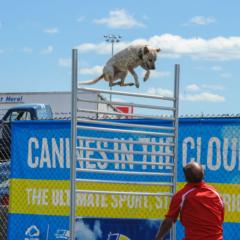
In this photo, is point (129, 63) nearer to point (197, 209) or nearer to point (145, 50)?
point (145, 50)

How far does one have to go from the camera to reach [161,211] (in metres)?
9.09

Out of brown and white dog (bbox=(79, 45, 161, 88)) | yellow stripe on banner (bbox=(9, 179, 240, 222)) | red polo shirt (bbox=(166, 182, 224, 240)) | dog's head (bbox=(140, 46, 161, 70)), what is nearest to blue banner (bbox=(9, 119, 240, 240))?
yellow stripe on banner (bbox=(9, 179, 240, 222))

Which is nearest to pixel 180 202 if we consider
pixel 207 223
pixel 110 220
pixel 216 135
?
pixel 207 223

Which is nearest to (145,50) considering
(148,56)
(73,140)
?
(148,56)

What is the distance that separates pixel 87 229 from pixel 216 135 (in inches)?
85.1

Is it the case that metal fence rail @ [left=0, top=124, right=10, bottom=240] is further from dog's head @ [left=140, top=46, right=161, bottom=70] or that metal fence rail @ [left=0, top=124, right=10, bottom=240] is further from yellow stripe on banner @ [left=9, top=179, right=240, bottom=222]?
dog's head @ [left=140, top=46, right=161, bottom=70]

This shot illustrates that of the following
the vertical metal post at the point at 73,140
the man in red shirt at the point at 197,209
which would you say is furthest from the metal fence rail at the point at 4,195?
the man in red shirt at the point at 197,209

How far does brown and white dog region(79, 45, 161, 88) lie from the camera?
8.52 meters

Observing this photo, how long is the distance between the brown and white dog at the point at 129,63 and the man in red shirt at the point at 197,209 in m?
2.34

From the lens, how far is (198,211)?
6473 mm

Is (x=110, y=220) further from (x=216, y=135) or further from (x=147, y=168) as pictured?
(x=216, y=135)

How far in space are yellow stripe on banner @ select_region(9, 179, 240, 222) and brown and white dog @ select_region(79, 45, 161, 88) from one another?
142 centimetres

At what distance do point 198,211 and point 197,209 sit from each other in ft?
0.07

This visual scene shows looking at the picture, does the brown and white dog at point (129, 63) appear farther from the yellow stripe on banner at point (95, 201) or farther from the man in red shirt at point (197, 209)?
the man in red shirt at point (197, 209)
